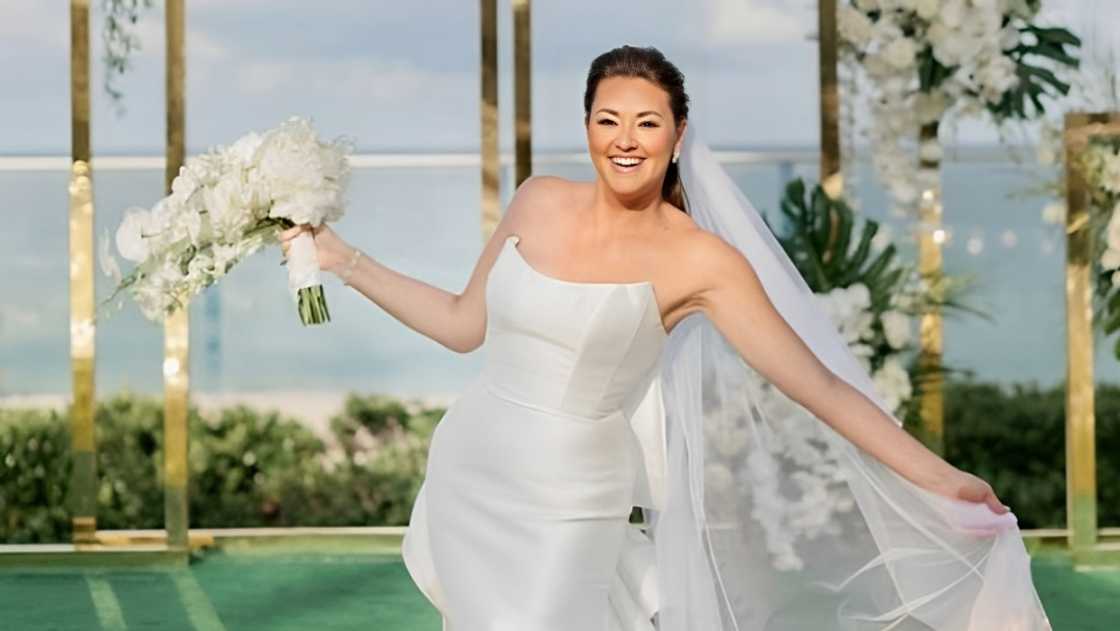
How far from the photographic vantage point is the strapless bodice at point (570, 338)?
3.05m

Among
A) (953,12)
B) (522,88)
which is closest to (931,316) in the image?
(953,12)

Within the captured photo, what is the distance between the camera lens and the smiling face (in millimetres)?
2998

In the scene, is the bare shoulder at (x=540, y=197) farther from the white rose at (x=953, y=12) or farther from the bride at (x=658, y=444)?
the white rose at (x=953, y=12)

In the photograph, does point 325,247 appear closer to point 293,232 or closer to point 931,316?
point 293,232

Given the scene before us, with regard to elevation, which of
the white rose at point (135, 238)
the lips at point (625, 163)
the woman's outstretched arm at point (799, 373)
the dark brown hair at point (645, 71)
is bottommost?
the woman's outstretched arm at point (799, 373)

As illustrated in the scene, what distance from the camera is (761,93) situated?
264 inches

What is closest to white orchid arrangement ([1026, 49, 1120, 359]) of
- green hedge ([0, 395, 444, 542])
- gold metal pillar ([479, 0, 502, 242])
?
gold metal pillar ([479, 0, 502, 242])

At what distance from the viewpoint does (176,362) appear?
6.75m

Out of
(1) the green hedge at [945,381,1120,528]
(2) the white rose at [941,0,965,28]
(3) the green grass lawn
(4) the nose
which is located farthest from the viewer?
(1) the green hedge at [945,381,1120,528]

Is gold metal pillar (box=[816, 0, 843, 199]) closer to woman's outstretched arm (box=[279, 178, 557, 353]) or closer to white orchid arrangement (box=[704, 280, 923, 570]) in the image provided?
white orchid arrangement (box=[704, 280, 923, 570])

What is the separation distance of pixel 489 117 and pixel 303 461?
64.0 inches

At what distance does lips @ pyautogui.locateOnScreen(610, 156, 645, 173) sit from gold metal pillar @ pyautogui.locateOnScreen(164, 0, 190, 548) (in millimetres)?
4057

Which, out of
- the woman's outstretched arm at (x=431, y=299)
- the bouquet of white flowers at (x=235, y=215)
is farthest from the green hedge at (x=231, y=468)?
the bouquet of white flowers at (x=235, y=215)

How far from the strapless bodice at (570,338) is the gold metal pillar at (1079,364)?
4.10m
